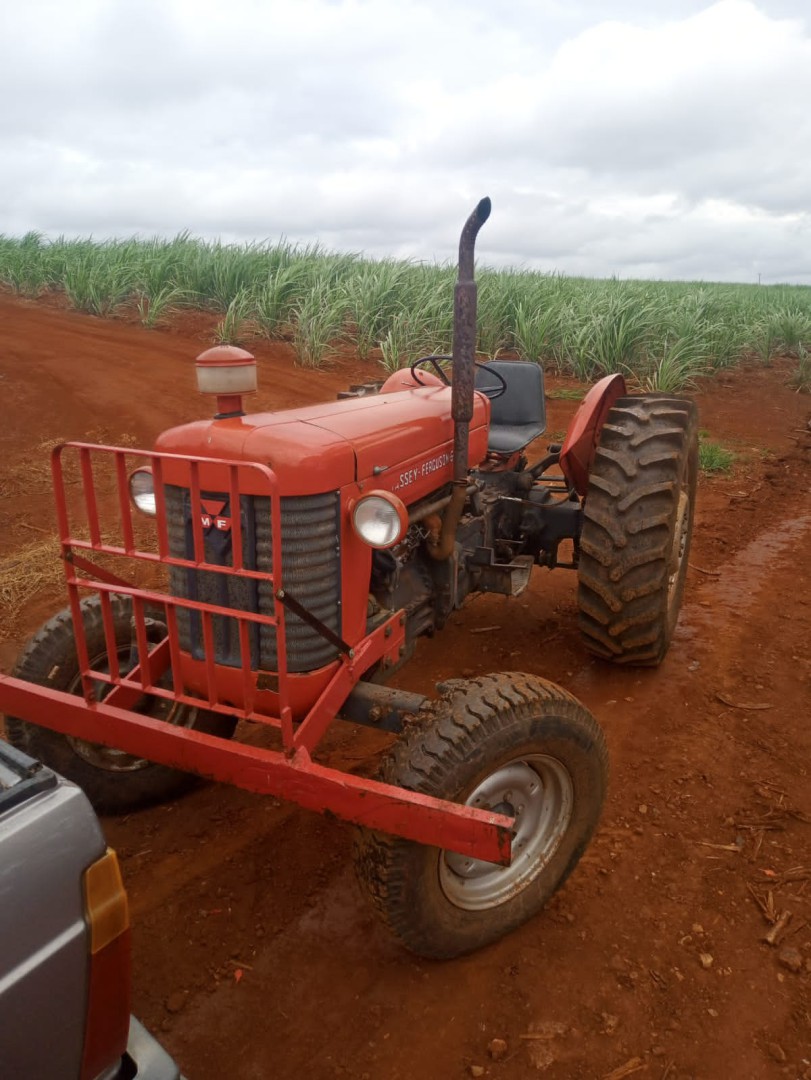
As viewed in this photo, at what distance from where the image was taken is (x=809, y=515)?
6.53 meters

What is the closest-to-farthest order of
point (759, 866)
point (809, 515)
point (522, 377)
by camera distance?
point (759, 866) < point (522, 377) < point (809, 515)

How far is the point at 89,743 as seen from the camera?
2695 millimetres

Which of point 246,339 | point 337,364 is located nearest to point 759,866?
point 337,364

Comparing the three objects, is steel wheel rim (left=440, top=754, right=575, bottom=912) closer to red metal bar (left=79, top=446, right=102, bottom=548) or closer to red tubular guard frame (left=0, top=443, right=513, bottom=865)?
red tubular guard frame (left=0, top=443, right=513, bottom=865)

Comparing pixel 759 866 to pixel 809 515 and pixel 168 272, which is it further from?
pixel 168 272

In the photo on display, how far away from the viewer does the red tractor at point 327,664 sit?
1970 mm

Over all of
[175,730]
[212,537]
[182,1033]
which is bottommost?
[182,1033]

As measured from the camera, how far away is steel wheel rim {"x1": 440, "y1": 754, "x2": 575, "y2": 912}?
220cm

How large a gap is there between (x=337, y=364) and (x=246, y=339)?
67.8 inches

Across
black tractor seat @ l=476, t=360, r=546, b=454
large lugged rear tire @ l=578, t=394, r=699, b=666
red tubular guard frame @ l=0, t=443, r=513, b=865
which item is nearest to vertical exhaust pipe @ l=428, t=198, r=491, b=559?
red tubular guard frame @ l=0, t=443, r=513, b=865

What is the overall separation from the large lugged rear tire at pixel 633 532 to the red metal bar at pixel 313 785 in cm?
179

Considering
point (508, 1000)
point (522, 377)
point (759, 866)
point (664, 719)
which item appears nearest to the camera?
point (508, 1000)

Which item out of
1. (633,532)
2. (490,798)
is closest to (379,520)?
(490,798)

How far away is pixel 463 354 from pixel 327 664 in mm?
1069
